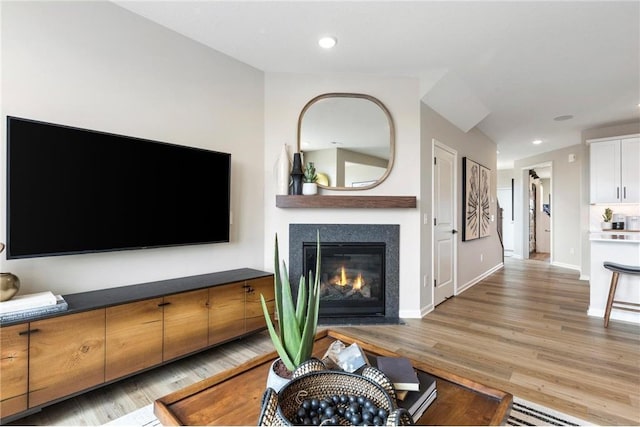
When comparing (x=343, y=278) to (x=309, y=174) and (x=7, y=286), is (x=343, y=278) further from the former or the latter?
(x=7, y=286)

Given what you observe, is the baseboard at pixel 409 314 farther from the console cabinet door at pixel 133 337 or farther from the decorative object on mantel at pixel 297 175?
the console cabinet door at pixel 133 337

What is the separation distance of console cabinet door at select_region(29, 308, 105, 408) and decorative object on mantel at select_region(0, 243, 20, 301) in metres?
0.22

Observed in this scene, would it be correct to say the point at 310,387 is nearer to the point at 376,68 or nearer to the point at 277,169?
the point at 277,169

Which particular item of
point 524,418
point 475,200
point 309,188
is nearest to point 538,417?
point 524,418

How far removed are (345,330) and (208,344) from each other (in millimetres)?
1303

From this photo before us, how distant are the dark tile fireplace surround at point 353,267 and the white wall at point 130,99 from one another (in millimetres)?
479

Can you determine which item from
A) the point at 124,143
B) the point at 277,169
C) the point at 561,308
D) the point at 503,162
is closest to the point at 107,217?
the point at 124,143

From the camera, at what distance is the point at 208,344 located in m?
2.36

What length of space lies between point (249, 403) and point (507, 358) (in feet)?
7.38

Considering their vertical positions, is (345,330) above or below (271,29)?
below

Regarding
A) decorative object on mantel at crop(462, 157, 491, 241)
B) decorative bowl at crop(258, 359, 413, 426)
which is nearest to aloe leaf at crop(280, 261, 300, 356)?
decorative bowl at crop(258, 359, 413, 426)

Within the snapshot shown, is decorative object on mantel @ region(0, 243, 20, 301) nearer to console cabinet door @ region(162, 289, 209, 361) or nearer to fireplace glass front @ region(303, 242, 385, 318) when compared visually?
console cabinet door @ region(162, 289, 209, 361)

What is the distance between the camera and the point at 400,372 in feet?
3.84

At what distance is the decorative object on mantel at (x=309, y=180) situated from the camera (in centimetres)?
321
